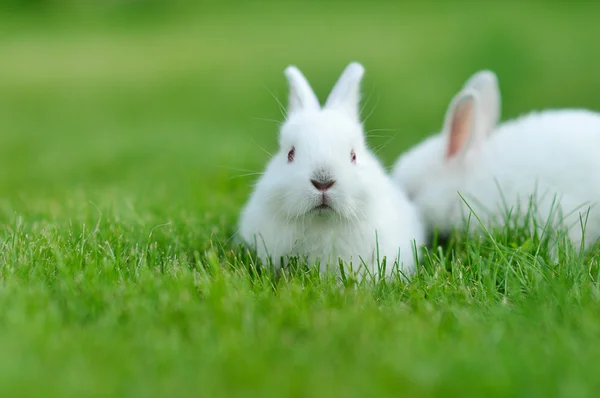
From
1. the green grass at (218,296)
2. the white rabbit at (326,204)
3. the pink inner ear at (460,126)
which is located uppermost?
the pink inner ear at (460,126)

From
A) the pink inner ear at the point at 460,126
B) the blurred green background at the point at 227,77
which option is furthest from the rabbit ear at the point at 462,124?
the blurred green background at the point at 227,77

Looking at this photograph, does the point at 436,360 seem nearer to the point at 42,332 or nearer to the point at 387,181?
the point at 42,332

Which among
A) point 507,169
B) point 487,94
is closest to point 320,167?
point 507,169

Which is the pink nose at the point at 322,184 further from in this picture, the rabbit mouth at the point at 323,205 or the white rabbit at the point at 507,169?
the white rabbit at the point at 507,169

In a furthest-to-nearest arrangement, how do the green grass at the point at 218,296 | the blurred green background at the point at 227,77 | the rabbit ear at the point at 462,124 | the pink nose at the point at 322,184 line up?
1. the blurred green background at the point at 227,77
2. the rabbit ear at the point at 462,124
3. the pink nose at the point at 322,184
4. the green grass at the point at 218,296

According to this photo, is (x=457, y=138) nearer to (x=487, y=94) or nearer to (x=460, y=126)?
(x=460, y=126)

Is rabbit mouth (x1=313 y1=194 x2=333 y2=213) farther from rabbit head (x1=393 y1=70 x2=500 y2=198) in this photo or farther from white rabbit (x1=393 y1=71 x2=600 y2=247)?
rabbit head (x1=393 y1=70 x2=500 y2=198)
